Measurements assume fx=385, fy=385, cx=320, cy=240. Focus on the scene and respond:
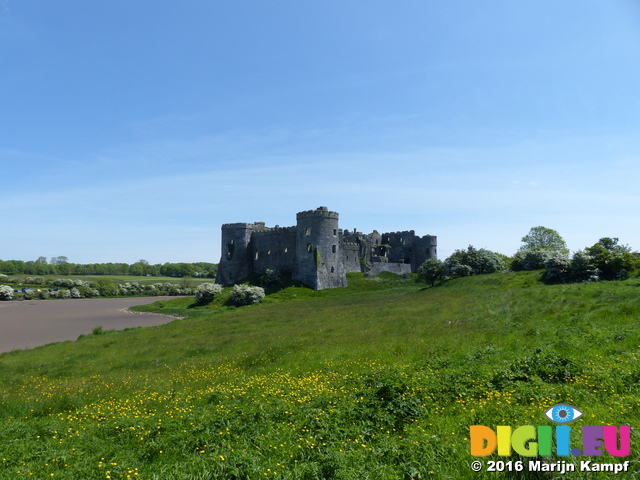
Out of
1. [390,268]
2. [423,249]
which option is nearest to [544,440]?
[390,268]

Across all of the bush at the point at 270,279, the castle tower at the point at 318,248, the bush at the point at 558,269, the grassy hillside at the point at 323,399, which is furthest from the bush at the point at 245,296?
the bush at the point at 558,269

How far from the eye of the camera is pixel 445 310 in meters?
29.3

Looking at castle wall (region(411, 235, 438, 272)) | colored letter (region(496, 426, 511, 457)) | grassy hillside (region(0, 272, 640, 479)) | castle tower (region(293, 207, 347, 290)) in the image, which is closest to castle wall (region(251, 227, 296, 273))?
castle tower (region(293, 207, 347, 290))

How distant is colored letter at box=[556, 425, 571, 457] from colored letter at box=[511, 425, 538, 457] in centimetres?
31

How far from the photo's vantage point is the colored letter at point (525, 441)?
5.79 m

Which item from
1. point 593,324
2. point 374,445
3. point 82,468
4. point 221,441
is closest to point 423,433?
point 374,445

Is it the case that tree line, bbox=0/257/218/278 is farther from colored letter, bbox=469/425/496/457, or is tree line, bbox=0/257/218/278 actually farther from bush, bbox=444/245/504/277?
colored letter, bbox=469/425/496/457

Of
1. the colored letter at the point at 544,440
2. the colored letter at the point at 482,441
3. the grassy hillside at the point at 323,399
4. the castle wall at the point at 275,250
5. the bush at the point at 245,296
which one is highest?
the castle wall at the point at 275,250

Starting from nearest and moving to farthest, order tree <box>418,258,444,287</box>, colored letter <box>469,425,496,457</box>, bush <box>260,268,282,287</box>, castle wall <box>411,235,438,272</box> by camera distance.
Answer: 1. colored letter <box>469,425,496,457</box>
2. tree <box>418,258,444,287</box>
3. bush <box>260,268,282,287</box>
4. castle wall <box>411,235,438,272</box>

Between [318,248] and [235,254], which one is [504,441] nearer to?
[318,248]

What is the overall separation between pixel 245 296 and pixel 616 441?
54.1m

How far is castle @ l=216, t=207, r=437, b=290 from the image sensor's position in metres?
70.4

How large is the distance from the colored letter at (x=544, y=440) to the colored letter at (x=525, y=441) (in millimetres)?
72

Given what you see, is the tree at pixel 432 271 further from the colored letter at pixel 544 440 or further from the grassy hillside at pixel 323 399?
the colored letter at pixel 544 440
